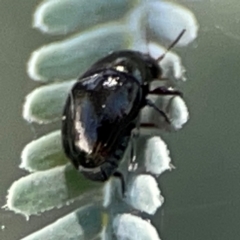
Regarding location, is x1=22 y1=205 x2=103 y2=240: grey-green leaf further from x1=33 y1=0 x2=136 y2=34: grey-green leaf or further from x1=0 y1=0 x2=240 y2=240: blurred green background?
x1=33 y1=0 x2=136 y2=34: grey-green leaf

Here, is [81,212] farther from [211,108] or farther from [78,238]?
[211,108]

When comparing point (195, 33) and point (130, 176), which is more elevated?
point (195, 33)

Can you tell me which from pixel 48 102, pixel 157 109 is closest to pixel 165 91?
pixel 157 109

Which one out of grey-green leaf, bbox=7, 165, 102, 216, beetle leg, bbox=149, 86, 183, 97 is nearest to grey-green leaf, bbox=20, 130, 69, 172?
grey-green leaf, bbox=7, 165, 102, 216

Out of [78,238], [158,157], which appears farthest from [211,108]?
[78,238]

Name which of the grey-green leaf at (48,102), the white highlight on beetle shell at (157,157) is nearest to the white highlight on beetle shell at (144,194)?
the white highlight on beetle shell at (157,157)

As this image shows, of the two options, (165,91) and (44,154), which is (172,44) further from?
(44,154)
